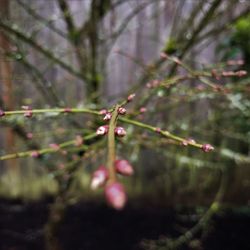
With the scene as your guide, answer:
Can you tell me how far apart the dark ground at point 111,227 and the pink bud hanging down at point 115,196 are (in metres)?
1.98

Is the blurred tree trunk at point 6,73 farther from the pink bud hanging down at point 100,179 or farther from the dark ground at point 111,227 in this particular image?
the pink bud hanging down at point 100,179

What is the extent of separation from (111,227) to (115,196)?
8.04ft

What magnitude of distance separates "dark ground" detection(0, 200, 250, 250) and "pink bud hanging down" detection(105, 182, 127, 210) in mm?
1985

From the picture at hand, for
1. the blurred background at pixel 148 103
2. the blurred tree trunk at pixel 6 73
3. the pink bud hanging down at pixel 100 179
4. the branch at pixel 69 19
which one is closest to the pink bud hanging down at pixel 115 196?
the pink bud hanging down at pixel 100 179

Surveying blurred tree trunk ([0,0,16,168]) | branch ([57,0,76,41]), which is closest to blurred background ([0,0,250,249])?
blurred tree trunk ([0,0,16,168])

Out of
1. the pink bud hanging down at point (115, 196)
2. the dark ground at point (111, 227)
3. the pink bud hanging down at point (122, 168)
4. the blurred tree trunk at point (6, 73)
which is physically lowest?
the dark ground at point (111, 227)

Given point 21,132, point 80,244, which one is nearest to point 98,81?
point 21,132

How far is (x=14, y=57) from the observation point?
1320 mm

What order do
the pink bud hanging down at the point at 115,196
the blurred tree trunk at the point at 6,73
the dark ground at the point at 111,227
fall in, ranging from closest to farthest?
the pink bud hanging down at the point at 115,196 < the blurred tree trunk at the point at 6,73 < the dark ground at the point at 111,227

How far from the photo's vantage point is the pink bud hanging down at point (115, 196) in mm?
253

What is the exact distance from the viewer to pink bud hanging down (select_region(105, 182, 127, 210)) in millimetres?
253

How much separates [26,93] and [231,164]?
1.57m

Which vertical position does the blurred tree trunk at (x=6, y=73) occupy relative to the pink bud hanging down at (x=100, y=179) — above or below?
above

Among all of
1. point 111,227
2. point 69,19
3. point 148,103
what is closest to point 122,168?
point 69,19
